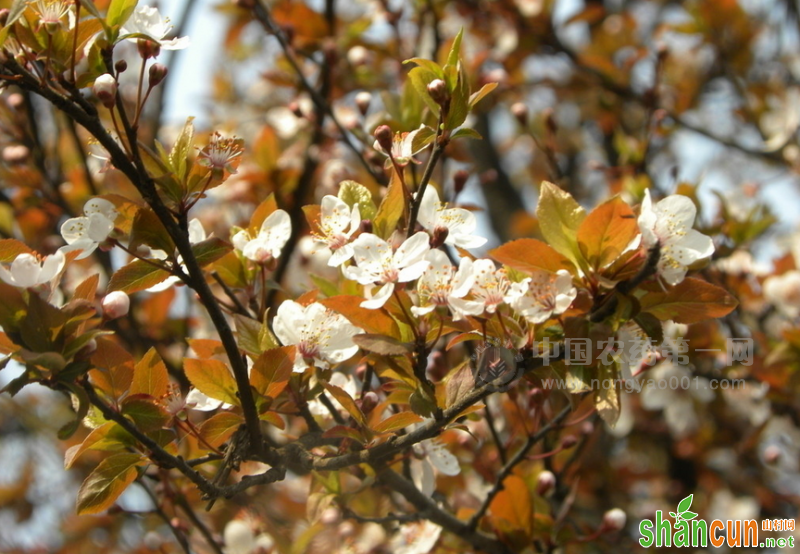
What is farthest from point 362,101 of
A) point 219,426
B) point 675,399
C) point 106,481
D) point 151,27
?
point 675,399

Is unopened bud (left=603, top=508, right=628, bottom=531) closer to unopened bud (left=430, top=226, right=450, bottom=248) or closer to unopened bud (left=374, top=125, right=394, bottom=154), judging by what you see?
unopened bud (left=430, top=226, right=450, bottom=248)

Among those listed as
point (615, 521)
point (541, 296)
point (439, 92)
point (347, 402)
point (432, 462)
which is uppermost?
point (439, 92)

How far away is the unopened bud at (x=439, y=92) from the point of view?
1065 mm

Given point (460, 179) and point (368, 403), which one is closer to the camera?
point (368, 403)

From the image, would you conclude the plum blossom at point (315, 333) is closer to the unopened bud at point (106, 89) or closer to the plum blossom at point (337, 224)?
the plum blossom at point (337, 224)

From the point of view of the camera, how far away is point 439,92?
107cm

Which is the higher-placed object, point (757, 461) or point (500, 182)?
point (500, 182)

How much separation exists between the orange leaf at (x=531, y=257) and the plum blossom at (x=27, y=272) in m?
0.61

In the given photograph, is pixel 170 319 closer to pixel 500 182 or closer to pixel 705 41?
pixel 500 182

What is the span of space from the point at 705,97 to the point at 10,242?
3.65m

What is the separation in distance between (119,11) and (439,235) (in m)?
0.54

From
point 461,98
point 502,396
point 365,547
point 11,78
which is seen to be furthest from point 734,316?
point 11,78

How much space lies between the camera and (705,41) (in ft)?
10.4

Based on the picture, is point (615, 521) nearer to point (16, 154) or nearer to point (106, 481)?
point (106, 481)
